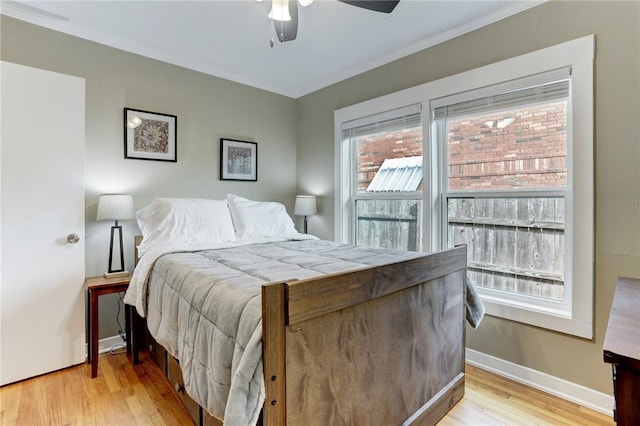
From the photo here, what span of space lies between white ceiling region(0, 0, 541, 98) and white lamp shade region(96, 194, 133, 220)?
132 cm

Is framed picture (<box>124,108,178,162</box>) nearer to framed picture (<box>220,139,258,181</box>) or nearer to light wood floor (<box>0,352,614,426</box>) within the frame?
framed picture (<box>220,139,258,181</box>)

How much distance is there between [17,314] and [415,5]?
3.43 metres

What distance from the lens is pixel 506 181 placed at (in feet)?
7.48

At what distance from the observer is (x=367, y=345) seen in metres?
1.28

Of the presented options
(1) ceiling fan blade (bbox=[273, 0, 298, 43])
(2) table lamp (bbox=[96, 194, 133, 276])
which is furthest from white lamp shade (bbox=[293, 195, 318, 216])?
(1) ceiling fan blade (bbox=[273, 0, 298, 43])

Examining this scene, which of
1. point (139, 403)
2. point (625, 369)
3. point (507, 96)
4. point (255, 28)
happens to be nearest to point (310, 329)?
point (625, 369)

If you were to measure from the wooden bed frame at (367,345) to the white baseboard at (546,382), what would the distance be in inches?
19.9

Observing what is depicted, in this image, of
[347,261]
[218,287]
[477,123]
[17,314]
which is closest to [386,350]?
[347,261]

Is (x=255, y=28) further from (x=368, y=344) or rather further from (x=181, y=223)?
(x=368, y=344)

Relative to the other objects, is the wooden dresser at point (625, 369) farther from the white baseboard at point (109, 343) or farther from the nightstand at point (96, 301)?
the white baseboard at point (109, 343)

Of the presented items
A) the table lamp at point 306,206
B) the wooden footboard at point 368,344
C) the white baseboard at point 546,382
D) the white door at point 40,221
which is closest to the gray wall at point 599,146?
the white baseboard at point 546,382

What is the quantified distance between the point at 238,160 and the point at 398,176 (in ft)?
5.63

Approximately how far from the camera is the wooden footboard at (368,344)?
1008mm

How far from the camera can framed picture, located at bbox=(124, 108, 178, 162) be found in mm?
2709
